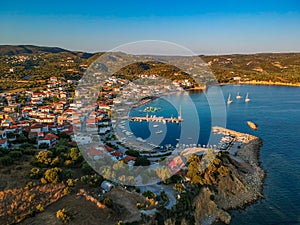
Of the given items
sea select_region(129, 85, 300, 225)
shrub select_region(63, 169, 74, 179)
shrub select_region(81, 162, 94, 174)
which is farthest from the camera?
sea select_region(129, 85, 300, 225)

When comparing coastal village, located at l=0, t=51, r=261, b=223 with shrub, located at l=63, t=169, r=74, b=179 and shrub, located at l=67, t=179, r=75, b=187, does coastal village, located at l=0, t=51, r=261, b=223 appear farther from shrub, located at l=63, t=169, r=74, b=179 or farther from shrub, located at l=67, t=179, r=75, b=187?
shrub, located at l=63, t=169, r=74, b=179

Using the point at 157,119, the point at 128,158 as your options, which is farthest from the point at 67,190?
the point at 157,119

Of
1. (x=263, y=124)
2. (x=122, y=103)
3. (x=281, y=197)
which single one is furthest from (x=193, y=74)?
(x=281, y=197)

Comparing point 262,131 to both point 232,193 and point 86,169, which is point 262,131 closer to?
point 232,193

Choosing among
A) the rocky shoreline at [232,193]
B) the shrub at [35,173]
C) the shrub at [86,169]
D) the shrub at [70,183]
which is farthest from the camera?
the shrub at [86,169]

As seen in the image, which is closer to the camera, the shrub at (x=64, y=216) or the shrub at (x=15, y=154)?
the shrub at (x=64, y=216)

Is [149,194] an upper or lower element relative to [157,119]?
upper

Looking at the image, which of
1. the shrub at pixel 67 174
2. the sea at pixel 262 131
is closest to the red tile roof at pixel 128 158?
the shrub at pixel 67 174

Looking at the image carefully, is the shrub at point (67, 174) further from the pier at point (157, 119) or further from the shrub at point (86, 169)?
the pier at point (157, 119)

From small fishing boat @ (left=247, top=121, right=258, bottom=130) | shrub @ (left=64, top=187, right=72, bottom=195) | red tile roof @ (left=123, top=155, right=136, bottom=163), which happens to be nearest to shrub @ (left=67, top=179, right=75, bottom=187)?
shrub @ (left=64, top=187, right=72, bottom=195)

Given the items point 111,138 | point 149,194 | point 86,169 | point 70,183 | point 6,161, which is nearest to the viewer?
point 70,183
